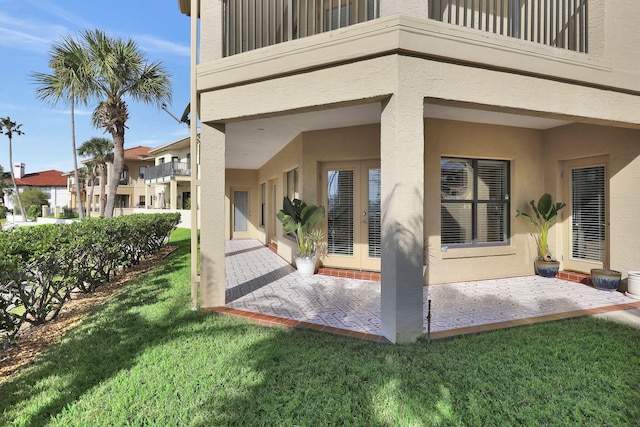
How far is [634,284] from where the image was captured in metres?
5.27

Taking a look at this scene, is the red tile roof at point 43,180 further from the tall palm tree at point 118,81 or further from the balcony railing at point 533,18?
the balcony railing at point 533,18

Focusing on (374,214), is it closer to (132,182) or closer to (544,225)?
(544,225)

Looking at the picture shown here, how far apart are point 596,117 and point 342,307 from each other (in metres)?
4.78

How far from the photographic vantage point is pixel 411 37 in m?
3.49

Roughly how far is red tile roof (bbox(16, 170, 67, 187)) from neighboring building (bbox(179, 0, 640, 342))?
210ft

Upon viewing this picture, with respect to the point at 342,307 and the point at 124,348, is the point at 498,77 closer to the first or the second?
the point at 342,307

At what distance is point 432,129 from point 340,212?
2765mm

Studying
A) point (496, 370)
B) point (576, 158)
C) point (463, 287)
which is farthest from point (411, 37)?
point (576, 158)

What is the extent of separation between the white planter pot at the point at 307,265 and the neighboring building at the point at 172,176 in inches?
755

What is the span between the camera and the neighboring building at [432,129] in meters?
3.52

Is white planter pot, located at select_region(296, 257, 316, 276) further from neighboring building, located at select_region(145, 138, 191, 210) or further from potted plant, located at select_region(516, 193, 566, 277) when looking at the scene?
neighboring building, located at select_region(145, 138, 191, 210)

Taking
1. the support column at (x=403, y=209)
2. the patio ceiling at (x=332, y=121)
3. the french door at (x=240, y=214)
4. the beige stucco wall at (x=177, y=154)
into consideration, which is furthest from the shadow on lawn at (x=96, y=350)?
the beige stucco wall at (x=177, y=154)

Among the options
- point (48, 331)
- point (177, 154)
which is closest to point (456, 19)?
point (48, 331)

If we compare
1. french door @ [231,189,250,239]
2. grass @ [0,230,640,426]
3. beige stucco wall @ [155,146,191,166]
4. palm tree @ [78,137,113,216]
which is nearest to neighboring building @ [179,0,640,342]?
grass @ [0,230,640,426]
